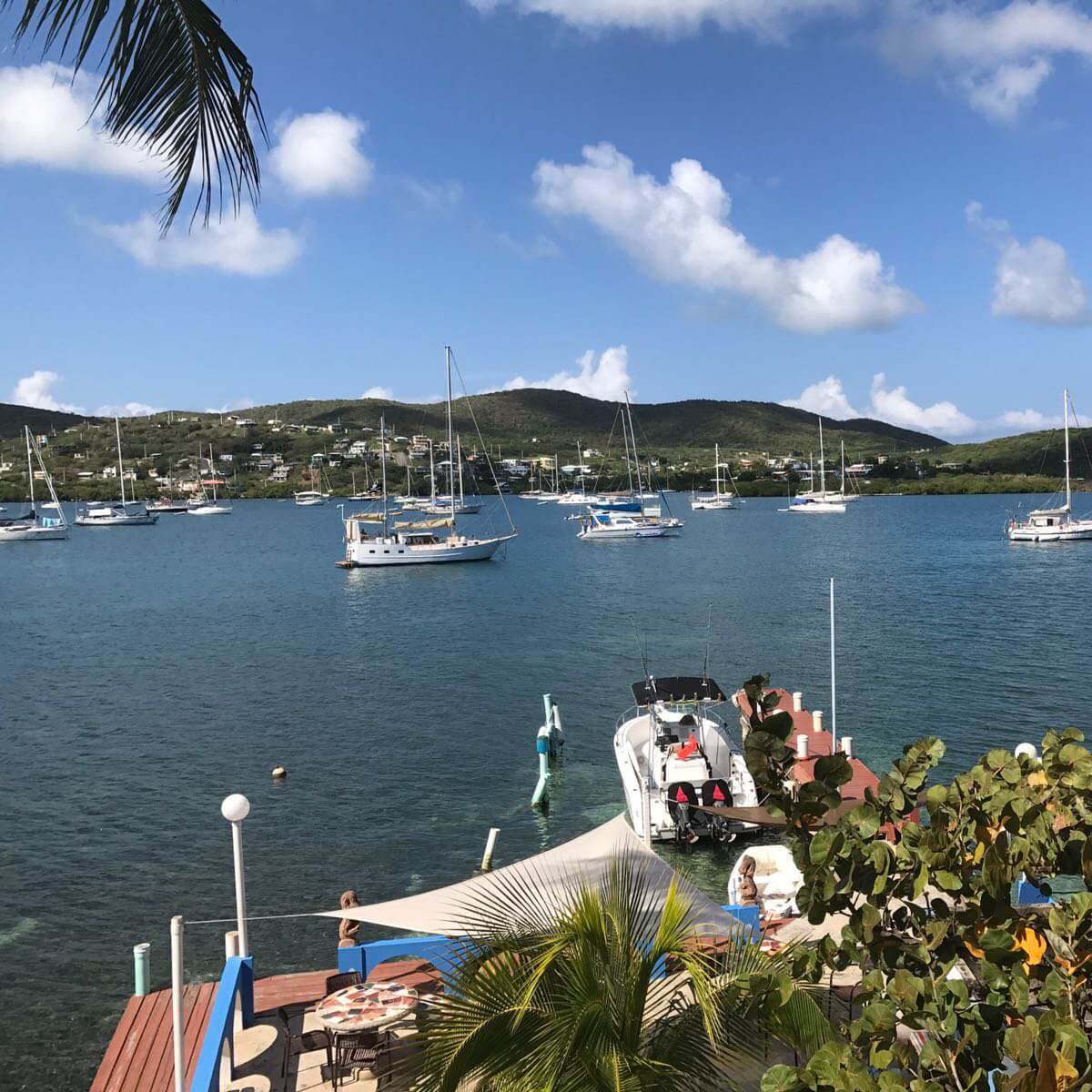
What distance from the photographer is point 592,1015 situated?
18.8 feet

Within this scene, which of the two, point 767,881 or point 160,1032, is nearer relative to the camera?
point 160,1032

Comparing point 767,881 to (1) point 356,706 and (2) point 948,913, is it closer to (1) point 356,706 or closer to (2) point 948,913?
(2) point 948,913

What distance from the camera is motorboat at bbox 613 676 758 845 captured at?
20.1 metres

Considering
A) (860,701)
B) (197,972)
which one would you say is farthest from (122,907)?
(860,701)

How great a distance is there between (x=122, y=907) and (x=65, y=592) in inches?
2310

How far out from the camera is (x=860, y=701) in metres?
33.2

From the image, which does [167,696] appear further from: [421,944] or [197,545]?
[197,545]

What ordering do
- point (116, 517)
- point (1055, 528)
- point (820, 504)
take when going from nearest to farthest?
1. point (1055, 528)
2. point (116, 517)
3. point (820, 504)

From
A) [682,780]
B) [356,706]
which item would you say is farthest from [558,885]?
[356,706]

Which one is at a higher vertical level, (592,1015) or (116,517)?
(116,517)

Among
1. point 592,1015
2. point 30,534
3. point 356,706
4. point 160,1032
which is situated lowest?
point 356,706

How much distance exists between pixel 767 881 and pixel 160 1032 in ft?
31.3

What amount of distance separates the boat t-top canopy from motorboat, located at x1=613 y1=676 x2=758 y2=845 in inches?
20.6

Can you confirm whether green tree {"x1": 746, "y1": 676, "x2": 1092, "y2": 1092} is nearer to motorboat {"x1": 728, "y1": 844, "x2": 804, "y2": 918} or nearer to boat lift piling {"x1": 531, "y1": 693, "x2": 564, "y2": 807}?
motorboat {"x1": 728, "y1": 844, "x2": 804, "y2": 918}
